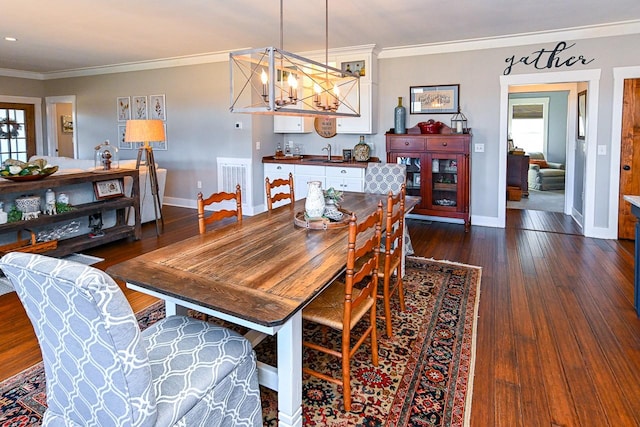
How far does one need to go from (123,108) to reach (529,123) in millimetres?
9467

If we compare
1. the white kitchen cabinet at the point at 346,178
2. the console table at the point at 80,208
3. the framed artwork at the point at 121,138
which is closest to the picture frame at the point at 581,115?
the white kitchen cabinet at the point at 346,178

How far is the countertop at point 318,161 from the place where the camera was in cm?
597

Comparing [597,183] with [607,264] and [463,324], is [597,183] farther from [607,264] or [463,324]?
[463,324]

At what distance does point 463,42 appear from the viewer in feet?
18.5

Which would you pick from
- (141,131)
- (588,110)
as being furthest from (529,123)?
(141,131)

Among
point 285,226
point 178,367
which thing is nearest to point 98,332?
point 178,367

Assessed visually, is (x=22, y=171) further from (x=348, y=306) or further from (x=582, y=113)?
(x=582, y=113)

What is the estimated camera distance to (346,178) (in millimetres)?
6035

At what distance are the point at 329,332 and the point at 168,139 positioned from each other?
5.61 meters

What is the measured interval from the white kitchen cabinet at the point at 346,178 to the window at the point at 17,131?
6512 millimetres

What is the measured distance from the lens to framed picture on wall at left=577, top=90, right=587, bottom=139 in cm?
577

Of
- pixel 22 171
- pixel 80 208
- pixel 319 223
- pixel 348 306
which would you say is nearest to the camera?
pixel 348 306

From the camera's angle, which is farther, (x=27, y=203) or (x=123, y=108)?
(x=123, y=108)

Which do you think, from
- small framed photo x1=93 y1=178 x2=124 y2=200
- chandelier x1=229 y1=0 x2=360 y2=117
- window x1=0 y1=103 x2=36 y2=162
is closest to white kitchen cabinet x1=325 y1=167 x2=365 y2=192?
chandelier x1=229 y1=0 x2=360 y2=117
